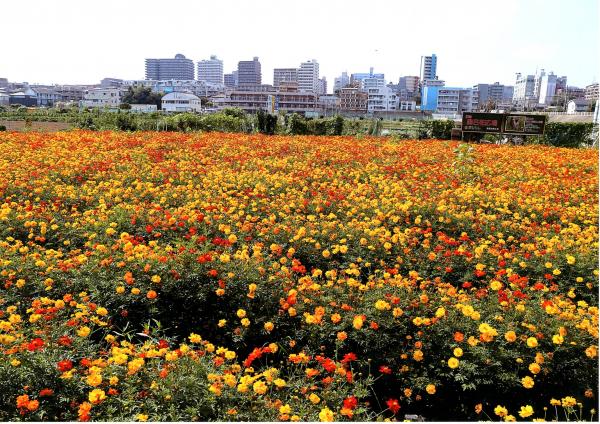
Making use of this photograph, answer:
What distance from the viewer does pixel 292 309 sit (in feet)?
10.2

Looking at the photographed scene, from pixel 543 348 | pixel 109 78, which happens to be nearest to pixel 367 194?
pixel 543 348

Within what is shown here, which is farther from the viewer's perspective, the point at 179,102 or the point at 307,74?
the point at 307,74

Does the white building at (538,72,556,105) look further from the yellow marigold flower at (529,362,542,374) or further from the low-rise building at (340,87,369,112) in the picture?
the yellow marigold flower at (529,362,542,374)

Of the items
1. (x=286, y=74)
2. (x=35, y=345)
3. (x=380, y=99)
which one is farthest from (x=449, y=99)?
(x=35, y=345)

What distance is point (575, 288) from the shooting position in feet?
13.1

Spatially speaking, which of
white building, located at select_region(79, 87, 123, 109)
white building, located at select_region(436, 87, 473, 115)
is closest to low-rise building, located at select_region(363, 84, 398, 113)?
white building, located at select_region(436, 87, 473, 115)

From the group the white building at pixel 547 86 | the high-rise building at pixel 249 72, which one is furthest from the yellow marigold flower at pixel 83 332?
the high-rise building at pixel 249 72

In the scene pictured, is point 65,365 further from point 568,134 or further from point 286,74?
point 286,74

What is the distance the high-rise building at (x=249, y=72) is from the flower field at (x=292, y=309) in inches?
7513

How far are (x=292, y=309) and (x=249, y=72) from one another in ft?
645

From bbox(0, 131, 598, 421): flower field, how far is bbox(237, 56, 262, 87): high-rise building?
190836 millimetres

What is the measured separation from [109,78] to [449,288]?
204m

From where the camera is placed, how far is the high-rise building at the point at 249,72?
189750 millimetres

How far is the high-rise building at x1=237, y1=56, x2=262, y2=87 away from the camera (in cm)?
18975
